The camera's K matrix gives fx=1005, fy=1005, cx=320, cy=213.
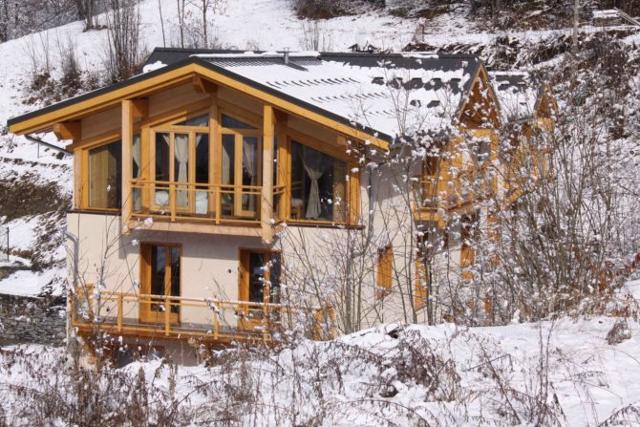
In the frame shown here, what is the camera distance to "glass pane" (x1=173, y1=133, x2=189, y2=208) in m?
17.0

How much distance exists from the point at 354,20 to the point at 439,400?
1366 inches

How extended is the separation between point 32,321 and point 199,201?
19.1ft

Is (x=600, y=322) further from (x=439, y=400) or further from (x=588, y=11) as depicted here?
(x=588, y=11)

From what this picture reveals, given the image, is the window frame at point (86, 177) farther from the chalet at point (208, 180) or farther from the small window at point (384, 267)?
the small window at point (384, 267)

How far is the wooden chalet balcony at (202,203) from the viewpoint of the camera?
16.4m

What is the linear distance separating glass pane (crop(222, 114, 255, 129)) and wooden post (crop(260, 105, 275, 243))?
0.89m

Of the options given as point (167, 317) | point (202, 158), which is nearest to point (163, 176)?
point (202, 158)

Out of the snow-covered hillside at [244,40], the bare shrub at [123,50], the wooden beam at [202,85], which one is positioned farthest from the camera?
the bare shrub at [123,50]

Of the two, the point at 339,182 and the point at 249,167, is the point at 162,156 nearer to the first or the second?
the point at 249,167

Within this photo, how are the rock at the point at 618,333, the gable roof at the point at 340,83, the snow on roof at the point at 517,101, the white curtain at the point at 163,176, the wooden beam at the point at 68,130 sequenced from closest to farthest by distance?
the rock at the point at 618,333 < the snow on roof at the point at 517,101 < the gable roof at the point at 340,83 < the white curtain at the point at 163,176 < the wooden beam at the point at 68,130

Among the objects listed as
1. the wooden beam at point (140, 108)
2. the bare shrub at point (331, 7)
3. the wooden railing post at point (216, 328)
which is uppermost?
→ the bare shrub at point (331, 7)

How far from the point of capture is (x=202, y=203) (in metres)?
16.9

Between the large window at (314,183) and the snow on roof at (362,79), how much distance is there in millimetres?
976

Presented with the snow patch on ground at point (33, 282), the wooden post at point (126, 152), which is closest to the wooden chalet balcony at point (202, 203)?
the wooden post at point (126, 152)
